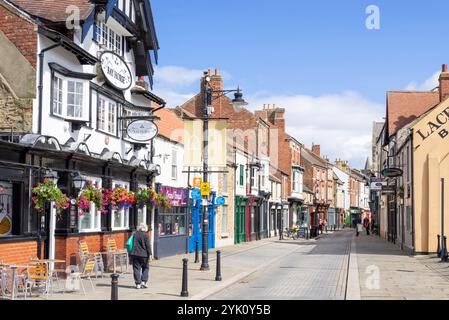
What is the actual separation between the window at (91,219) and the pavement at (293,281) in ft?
5.76

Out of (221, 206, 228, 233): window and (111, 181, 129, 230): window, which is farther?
(221, 206, 228, 233): window

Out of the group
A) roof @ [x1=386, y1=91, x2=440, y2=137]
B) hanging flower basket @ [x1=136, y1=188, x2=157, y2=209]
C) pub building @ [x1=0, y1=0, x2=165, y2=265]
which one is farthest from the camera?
roof @ [x1=386, y1=91, x2=440, y2=137]

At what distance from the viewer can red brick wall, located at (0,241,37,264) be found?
15086 millimetres

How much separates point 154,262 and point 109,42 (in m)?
8.88

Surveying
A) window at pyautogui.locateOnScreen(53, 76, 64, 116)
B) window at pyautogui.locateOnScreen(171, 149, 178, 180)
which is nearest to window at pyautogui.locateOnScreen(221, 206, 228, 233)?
window at pyautogui.locateOnScreen(171, 149, 178, 180)

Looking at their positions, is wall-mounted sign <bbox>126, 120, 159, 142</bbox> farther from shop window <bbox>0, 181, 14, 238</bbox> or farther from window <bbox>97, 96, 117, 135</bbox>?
shop window <bbox>0, 181, 14, 238</bbox>

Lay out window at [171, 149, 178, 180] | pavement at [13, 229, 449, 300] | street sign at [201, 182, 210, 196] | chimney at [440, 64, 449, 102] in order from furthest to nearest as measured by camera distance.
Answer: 1. chimney at [440, 64, 449, 102]
2. window at [171, 149, 178, 180]
3. street sign at [201, 182, 210, 196]
4. pavement at [13, 229, 449, 300]

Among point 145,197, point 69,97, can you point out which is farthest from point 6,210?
point 145,197

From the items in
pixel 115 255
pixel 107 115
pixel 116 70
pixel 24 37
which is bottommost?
pixel 115 255

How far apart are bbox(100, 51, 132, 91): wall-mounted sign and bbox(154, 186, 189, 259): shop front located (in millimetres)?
5698

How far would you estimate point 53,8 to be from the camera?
1928cm

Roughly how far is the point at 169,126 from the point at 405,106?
18959mm

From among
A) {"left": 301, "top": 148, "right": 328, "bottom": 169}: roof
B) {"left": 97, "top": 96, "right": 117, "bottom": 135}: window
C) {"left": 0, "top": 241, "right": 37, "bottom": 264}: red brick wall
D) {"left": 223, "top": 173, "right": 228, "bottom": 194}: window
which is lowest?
{"left": 0, "top": 241, "right": 37, "bottom": 264}: red brick wall

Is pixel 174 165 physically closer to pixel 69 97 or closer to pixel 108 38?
pixel 108 38
